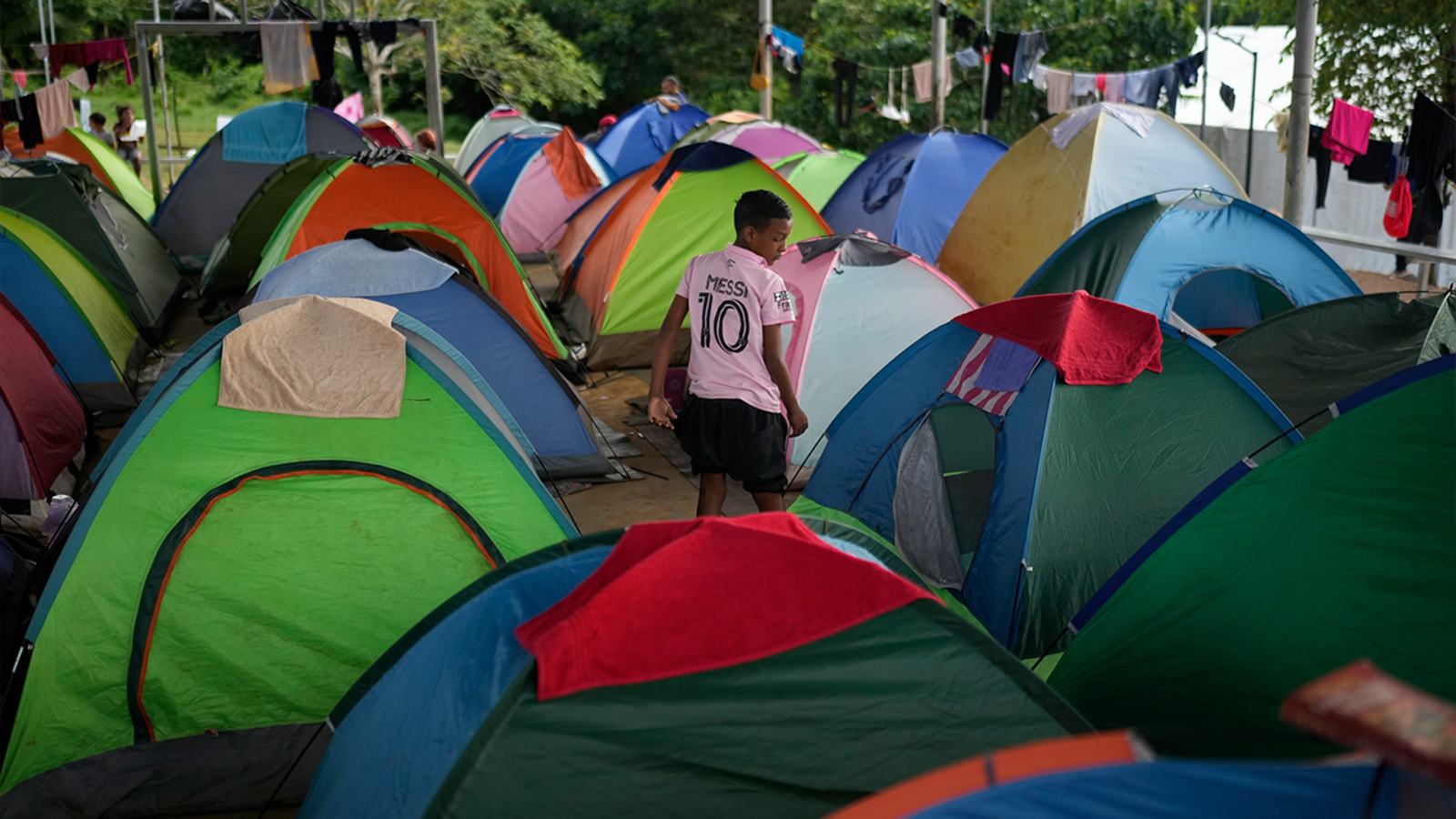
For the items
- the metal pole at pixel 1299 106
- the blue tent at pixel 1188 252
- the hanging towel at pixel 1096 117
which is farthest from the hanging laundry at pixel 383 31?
the metal pole at pixel 1299 106

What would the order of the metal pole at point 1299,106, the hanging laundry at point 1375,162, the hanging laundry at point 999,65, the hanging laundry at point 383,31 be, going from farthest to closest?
1. the hanging laundry at point 999,65
2. the hanging laundry at point 383,31
3. the hanging laundry at point 1375,162
4. the metal pole at point 1299,106

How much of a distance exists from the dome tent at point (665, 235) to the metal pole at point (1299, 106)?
2934mm

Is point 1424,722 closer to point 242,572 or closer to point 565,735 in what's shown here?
point 565,735

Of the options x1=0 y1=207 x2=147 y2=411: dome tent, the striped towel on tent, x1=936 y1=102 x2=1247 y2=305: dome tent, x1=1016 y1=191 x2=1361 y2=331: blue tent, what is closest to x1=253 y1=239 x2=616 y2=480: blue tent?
the striped towel on tent

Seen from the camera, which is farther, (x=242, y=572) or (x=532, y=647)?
(x=242, y=572)

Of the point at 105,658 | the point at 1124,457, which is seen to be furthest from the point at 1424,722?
the point at 105,658

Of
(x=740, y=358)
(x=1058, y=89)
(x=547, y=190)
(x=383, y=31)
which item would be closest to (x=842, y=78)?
(x=1058, y=89)

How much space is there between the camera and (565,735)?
231cm

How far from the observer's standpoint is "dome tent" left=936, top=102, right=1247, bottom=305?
319 inches

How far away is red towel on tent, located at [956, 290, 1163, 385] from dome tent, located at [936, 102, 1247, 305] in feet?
12.6

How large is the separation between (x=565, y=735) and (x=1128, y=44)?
17.1m

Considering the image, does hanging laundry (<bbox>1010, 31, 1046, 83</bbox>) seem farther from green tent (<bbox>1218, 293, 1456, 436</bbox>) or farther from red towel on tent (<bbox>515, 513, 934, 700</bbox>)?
red towel on tent (<bbox>515, 513, 934, 700</bbox>)

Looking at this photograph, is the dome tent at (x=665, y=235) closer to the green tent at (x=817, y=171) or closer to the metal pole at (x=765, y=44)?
the green tent at (x=817, y=171)

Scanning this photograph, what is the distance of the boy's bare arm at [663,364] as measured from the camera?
408 cm
